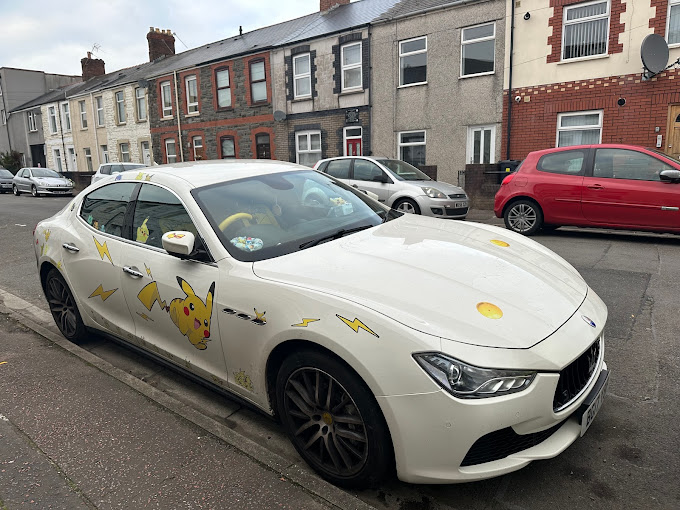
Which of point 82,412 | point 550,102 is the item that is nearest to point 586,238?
point 550,102

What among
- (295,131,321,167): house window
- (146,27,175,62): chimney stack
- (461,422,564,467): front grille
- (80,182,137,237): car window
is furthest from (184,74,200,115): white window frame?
(461,422,564,467): front grille

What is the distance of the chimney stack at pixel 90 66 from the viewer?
3634 cm

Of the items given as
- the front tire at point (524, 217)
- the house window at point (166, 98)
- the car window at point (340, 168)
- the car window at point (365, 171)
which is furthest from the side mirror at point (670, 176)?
the house window at point (166, 98)

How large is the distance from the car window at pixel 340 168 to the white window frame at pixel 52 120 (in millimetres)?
32213

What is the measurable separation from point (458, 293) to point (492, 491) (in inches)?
38.2

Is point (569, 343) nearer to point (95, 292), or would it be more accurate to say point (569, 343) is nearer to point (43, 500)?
point (43, 500)

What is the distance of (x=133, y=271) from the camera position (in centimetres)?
340

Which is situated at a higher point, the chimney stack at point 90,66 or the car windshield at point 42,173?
the chimney stack at point 90,66

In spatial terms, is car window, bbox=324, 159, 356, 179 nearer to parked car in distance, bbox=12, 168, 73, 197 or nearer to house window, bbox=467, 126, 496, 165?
house window, bbox=467, 126, 496, 165

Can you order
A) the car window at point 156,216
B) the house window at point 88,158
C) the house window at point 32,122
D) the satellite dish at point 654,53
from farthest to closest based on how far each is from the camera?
the house window at point 32,122
the house window at point 88,158
the satellite dish at point 654,53
the car window at point 156,216

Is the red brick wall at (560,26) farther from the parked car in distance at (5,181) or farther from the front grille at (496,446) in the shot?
the parked car in distance at (5,181)

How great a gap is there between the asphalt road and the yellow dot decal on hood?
0.87 meters

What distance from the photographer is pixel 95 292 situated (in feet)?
12.7

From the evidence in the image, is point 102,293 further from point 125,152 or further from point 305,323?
point 125,152
